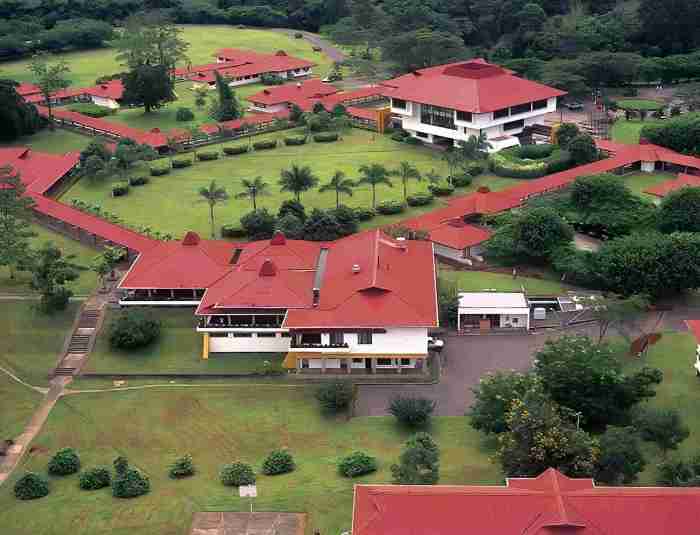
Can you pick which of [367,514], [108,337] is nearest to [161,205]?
[108,337]

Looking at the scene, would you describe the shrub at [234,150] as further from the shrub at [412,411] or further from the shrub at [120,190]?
the shrub at [412,411]

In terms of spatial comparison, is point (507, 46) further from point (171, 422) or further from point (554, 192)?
point (171, 422)

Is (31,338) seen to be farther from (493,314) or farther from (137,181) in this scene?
(493,314)

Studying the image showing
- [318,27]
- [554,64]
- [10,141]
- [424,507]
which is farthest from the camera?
[318,27]

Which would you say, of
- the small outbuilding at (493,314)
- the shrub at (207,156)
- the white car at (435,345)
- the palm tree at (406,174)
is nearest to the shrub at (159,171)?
the shrub at (207,156)

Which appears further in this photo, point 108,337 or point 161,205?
point 161,205

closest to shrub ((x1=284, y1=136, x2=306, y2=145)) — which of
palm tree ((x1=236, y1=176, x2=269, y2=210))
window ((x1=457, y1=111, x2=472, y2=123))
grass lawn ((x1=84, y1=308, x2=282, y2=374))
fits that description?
window ((x1=457, y1=111, x2=472, y2=123))
